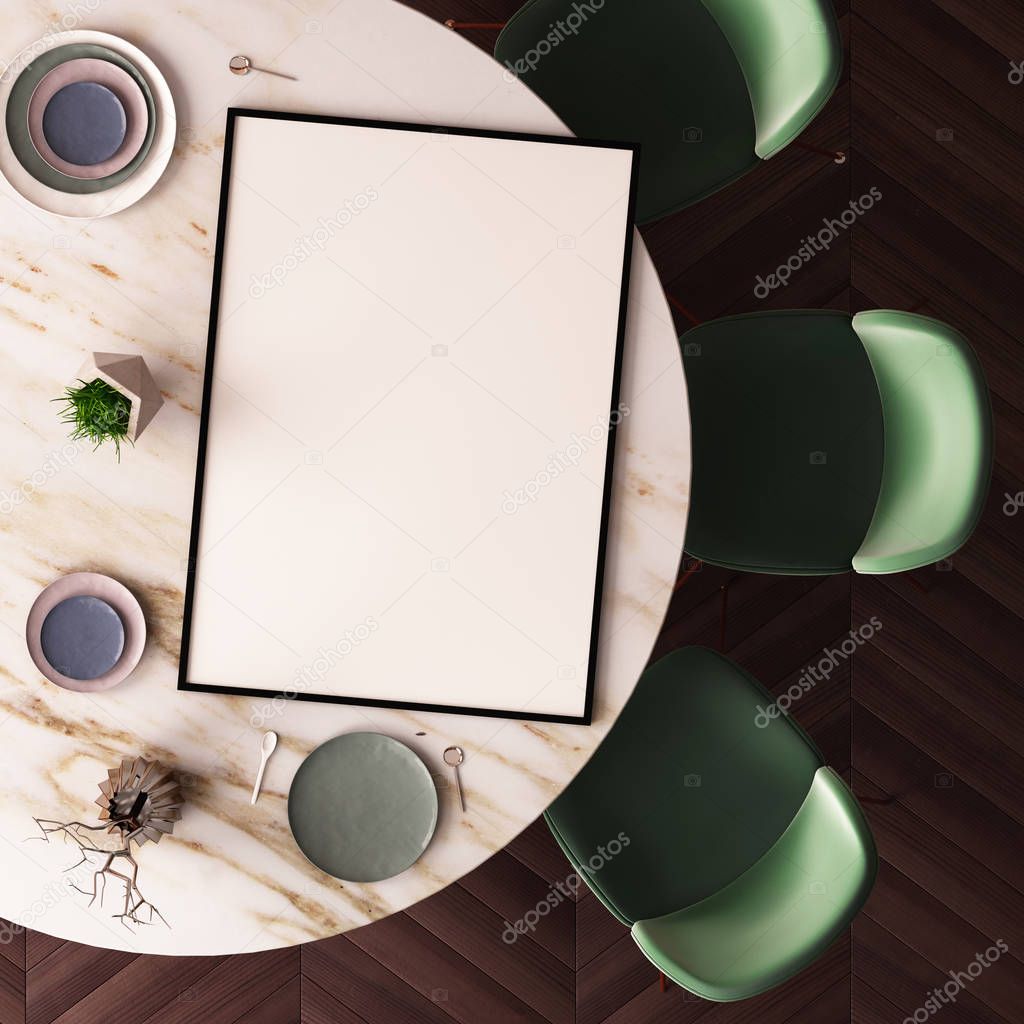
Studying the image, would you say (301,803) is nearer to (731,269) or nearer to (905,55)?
(731,269)

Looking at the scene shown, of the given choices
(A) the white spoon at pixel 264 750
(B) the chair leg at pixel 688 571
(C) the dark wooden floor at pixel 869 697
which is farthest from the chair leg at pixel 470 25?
(A) the white spoon at pixel 264 750

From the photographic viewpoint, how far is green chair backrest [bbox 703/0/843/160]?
1.46 metres

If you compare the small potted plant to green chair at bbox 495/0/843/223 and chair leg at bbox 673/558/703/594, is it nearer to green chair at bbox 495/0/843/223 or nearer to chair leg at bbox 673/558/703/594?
green chair at bbox 495/0/843/223

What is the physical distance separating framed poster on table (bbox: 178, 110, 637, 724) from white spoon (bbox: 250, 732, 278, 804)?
0.08 metres

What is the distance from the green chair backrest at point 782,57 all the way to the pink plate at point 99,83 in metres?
0.98

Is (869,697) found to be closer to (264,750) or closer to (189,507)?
(264,750)

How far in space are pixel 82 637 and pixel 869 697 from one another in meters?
1.63

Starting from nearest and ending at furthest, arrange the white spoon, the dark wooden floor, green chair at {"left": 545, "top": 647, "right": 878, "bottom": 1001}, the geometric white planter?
1. the geometric white planter
2. the white spoon
3. green chair at {"left": 545, "top": 647, "right": 878, "bottom": 1001}
4. the dark wooden floor

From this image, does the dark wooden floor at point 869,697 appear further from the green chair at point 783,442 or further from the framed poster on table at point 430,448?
the framed poster on table at point 430,448

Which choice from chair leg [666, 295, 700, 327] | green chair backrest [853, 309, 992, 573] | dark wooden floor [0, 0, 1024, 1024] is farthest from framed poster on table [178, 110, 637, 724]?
dark wooden floor [0, 0, 1024, 1024]

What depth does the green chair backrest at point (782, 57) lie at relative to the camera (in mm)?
1461

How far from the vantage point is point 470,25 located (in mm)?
1989

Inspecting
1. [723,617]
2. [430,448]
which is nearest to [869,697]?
[723,617]

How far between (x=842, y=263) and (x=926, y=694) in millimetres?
989
